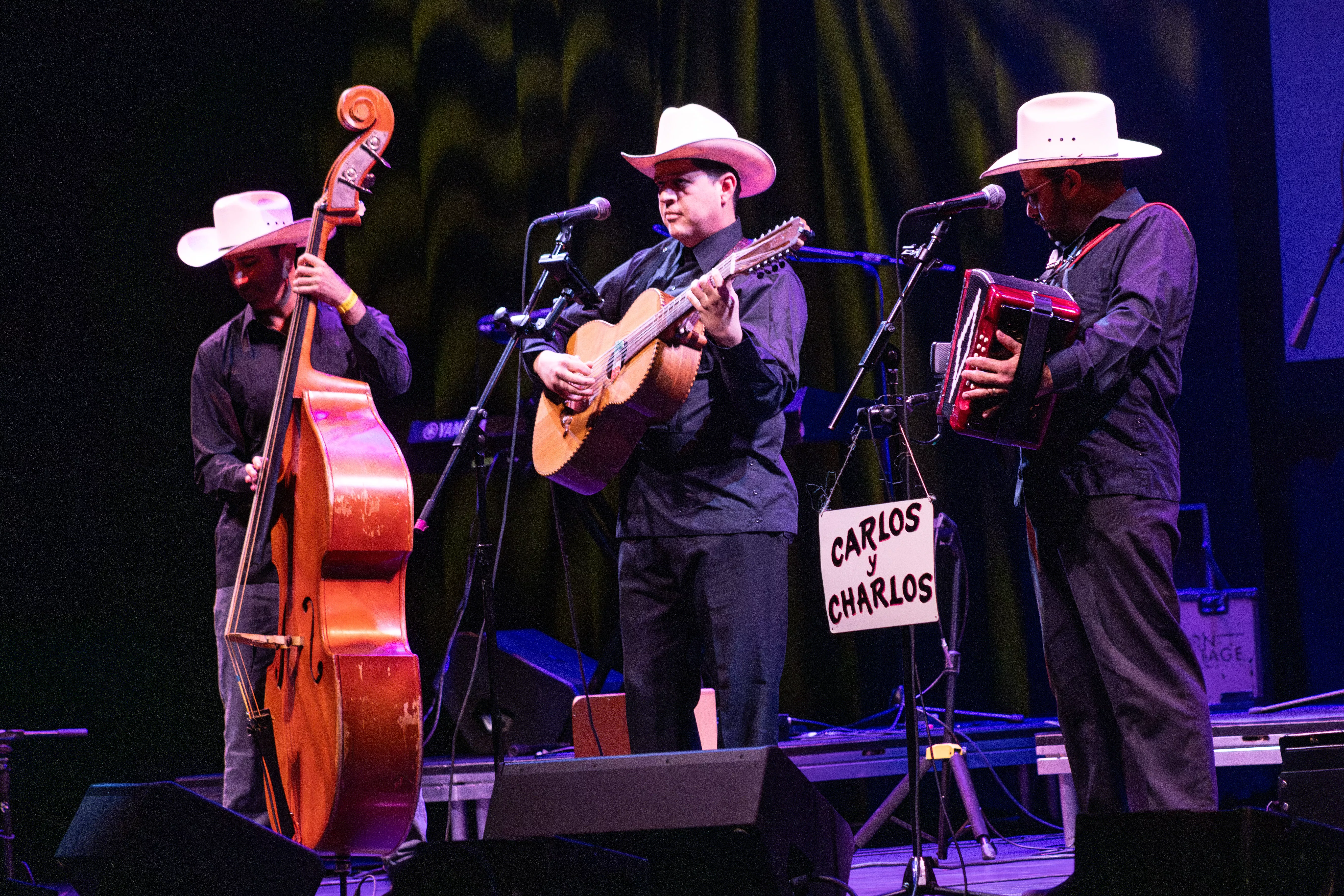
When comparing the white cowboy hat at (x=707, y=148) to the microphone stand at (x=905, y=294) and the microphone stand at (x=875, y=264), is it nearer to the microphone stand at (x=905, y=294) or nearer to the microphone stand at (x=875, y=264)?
the microphone stand at (x=875, y=264)

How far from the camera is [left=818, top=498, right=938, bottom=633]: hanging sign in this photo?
3123 mm

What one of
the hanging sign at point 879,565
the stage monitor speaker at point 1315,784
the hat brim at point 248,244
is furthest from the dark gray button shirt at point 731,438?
the stage monitor speaker at point 1315,784

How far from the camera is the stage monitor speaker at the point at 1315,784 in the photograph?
321cm

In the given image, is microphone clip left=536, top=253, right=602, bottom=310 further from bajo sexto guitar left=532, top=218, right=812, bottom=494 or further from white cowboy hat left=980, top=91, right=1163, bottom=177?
white cowboy hat left=980, top=91, right=1163, bottom=177

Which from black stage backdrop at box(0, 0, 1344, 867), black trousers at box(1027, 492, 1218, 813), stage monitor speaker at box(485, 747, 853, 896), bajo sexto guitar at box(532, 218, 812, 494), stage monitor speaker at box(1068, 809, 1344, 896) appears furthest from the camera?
black stage backdrop at box(0, 0, 1344, 867)

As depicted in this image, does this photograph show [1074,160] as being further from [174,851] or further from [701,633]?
[174,851]

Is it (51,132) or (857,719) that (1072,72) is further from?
(51,132)

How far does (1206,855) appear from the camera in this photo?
214cm

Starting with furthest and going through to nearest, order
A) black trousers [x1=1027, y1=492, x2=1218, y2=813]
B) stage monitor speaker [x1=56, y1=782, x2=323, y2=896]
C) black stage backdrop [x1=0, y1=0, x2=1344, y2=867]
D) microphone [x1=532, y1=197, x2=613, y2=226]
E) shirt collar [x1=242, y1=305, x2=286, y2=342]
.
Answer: black stage backdrop [x1=0, y1=0, x2=1344, y2=867] < shirt collar [x1=242, y1=305, x2=286, y2=342] < microphone [x1=532, y1=197, x2=613, y2=226] < black trousers [x1=1027, y1=492, x2=1218, y2=813] < stage monitor speaker [x1=56, y1=782, x2=323, y2=896]

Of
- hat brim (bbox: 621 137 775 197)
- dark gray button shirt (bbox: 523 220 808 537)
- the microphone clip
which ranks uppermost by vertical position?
hat brim (bbox: 621 137 775 197)

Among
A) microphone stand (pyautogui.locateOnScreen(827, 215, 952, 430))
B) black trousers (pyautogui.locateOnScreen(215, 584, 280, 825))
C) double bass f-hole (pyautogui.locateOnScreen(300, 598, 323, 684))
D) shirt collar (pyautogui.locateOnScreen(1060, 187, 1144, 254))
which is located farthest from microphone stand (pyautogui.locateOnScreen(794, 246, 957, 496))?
black trousers (pyautogui.locateOnScreen(215, 584, 280, 825))

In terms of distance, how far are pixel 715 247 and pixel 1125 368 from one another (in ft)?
3.83

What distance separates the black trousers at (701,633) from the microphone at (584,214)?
1.15 m

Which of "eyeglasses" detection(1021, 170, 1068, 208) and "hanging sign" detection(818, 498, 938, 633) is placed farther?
"eyeglasses" detection(1021, 170, 1068, 208)
